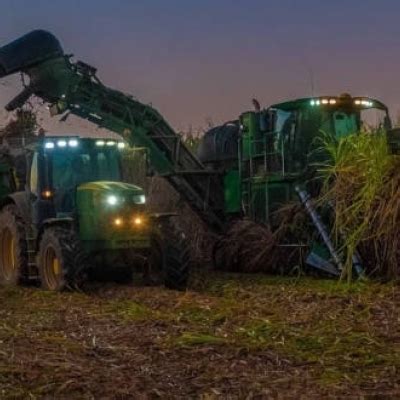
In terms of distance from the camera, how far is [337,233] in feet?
38.2

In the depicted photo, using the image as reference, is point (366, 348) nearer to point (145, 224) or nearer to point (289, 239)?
point (145, 224)

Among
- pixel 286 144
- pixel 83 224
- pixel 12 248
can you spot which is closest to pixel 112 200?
pixel 83 224

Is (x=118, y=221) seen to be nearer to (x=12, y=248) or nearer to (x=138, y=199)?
(x=138, y=199)

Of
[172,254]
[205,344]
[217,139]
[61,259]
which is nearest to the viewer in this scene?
[205,344]

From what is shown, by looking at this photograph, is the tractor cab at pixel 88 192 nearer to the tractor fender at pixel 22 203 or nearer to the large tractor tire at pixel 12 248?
the tractor fender at pixel 22 203

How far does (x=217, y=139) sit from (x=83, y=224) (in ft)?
18.4

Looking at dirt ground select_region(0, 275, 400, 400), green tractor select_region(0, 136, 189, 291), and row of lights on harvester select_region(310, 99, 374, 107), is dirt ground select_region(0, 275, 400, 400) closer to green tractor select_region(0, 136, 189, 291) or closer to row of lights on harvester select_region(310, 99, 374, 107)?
green tractor select_region(0, 136, 189, 291)

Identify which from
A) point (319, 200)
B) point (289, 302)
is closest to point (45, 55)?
point (319, 200)

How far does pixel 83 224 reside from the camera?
11.8 metres

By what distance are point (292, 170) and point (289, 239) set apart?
150 cm

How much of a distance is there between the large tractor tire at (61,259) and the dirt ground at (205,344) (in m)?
0.32

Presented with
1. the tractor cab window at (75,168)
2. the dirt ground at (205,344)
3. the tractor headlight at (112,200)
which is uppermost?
the tractor cab window at (75,168)

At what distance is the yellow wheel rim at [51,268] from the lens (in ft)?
38.2

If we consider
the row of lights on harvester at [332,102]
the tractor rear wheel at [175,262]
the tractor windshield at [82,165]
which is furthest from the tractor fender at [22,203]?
the row of lights on harvester at [332,102]
